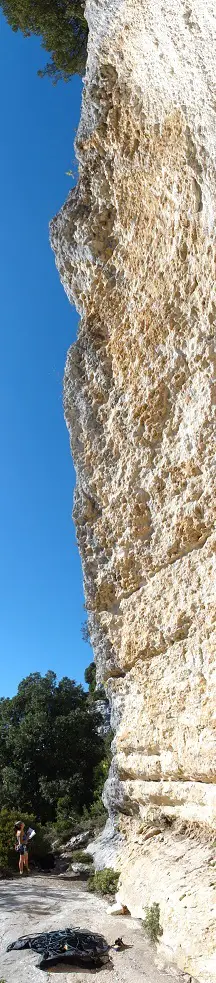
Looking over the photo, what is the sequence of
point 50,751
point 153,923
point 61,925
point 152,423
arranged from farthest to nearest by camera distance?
point 50,751 < point 152,423 < point 61,925 < point 153,923

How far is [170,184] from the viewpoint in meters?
6.90

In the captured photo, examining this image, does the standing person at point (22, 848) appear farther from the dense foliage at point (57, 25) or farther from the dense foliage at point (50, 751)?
the dense foliage at point (57, 25)

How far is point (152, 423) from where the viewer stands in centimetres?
753

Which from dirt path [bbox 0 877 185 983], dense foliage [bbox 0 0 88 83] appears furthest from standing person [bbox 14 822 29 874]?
dense foliage [bbox 0 0 88 83]

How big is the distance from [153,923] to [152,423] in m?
4.71

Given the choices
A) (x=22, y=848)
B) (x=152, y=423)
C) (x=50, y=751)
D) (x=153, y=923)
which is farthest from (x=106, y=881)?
(x=50, y=751)

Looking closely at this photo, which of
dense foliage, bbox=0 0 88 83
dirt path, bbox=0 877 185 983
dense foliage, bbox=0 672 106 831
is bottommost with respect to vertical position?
dirt path, bbox=0 877 185 983

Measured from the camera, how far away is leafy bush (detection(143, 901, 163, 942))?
552 centimetres

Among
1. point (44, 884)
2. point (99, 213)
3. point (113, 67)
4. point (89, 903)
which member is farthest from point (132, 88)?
point (44, 884)

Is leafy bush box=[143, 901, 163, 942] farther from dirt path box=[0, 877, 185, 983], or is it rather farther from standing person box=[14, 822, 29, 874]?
standing person box=[14, 822, 29, 874]

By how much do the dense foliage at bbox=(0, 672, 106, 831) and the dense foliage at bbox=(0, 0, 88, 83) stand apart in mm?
15085

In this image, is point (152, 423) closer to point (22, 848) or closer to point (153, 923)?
point (153, 923)

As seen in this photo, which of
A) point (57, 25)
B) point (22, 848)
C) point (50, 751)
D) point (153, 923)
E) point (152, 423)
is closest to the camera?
point (153, 923)

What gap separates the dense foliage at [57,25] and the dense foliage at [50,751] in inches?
594
